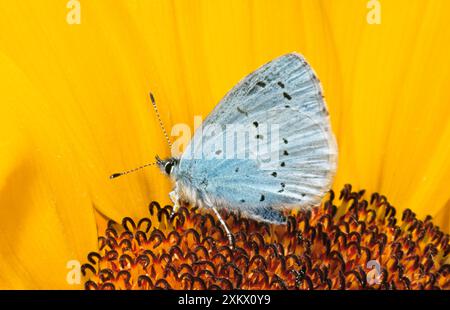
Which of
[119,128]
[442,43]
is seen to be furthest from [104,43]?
[442,43]

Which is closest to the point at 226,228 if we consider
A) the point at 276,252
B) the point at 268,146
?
the point at 276,252

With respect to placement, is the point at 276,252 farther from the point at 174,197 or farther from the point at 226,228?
the point at 174,197

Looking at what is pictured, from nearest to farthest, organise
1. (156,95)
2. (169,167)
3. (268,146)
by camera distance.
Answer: (268,146) < (169,167) < (156,95)

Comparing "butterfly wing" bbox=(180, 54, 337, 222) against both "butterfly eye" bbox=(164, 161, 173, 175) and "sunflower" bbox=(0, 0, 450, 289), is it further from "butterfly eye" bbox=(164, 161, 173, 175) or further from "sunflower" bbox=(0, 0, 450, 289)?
"sunflower" bbox=(0, 0, 450, 289)

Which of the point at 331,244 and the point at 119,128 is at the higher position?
the point at 119,128

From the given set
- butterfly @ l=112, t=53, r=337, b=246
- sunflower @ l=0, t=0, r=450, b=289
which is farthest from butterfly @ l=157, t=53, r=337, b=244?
sunflower @ l=0, t=0, r=450, b=289

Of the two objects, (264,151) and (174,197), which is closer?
(264,151)
